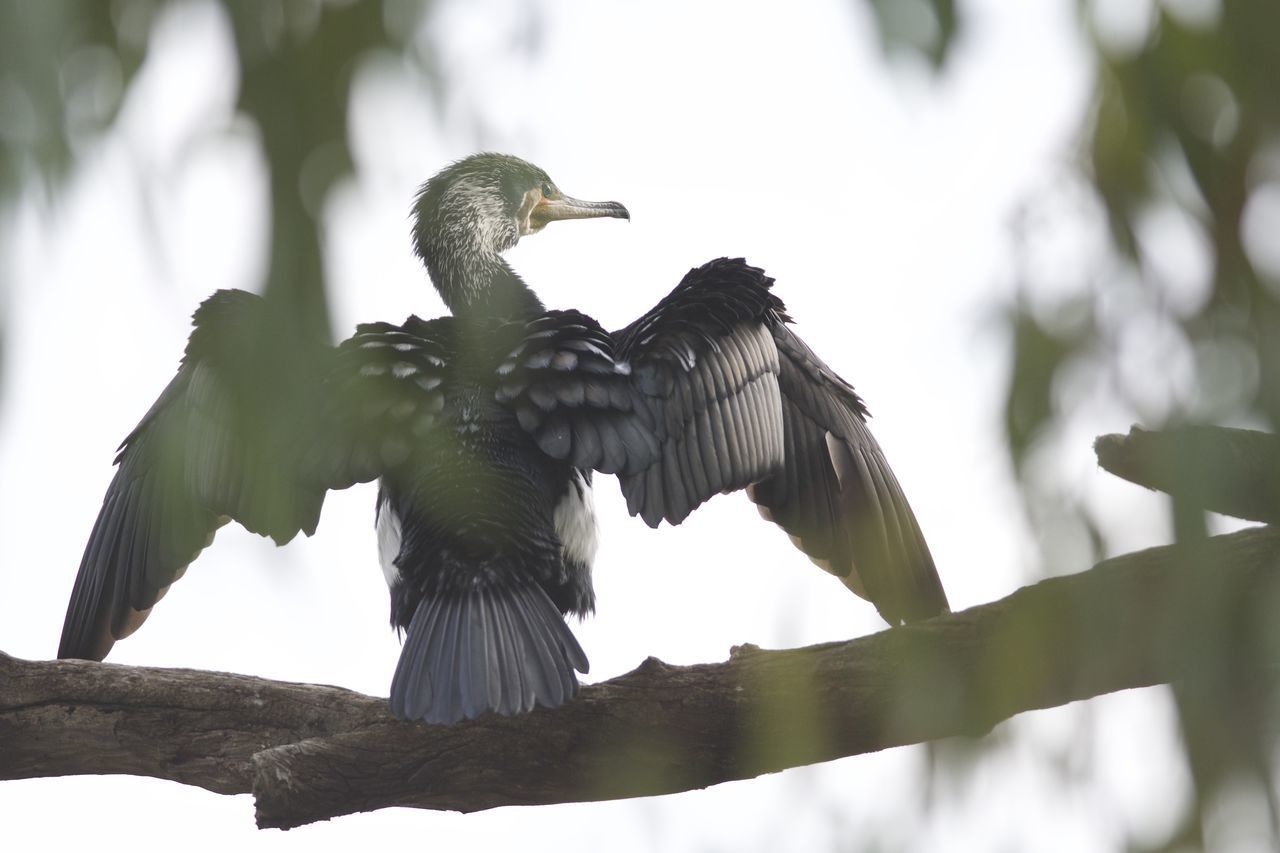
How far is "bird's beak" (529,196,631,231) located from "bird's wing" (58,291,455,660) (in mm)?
1726

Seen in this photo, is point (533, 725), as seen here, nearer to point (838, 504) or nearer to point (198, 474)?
point (198, 474)

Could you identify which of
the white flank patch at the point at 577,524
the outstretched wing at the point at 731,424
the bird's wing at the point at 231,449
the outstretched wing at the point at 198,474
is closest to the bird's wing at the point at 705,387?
the outstretched wing at the point at 731,424

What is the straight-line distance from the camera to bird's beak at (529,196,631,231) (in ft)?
17.7

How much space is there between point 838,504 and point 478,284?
4.42ft

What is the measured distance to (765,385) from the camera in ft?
12.7

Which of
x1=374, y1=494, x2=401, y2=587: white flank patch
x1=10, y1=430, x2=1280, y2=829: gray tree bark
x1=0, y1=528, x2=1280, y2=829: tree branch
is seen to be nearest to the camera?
x1=10, y1=430, x2=1280, y2=829: gray tree bark

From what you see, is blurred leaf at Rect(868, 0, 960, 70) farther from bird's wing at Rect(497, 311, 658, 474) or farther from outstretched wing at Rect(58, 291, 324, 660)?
bird's wing at Rect(497, 311, 658, 474)

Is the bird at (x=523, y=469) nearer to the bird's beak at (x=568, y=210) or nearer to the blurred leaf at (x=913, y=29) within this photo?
the bird's beak at (x=568, y=210)

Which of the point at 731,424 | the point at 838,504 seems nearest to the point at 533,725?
the point at 731,424

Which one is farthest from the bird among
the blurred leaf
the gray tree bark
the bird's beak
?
the blurred leaf

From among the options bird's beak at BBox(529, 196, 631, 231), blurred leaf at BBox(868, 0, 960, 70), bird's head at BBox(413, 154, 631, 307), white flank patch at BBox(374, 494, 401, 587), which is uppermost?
bird's beak at BBox(529, 196, 631, 231)

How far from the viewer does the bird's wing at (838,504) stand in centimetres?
425

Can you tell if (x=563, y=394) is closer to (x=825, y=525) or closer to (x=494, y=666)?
(x=494, y=666)

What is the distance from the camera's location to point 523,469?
3611 mm
